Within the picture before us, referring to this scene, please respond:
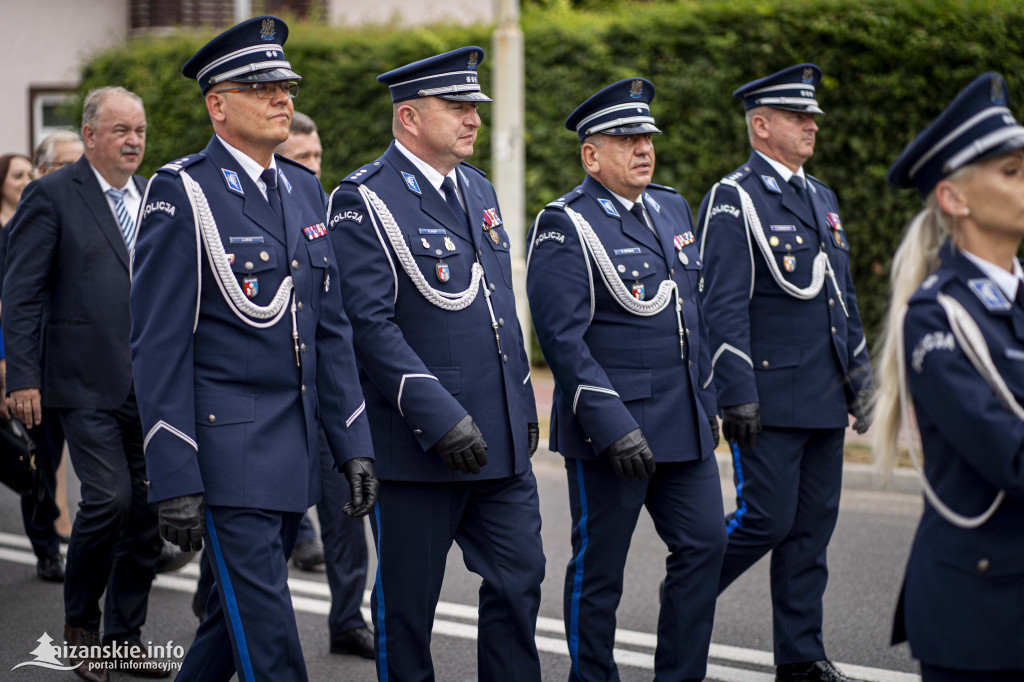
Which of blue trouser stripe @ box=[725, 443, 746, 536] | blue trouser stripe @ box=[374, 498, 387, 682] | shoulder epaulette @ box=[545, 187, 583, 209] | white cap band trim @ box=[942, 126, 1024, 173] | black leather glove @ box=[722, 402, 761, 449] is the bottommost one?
blue trouser stripe @ box=[374, 498, 387, 682]

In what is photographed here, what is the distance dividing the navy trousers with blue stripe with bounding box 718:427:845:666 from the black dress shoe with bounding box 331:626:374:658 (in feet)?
4.93

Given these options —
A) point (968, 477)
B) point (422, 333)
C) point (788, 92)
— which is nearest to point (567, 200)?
point (422, 333)

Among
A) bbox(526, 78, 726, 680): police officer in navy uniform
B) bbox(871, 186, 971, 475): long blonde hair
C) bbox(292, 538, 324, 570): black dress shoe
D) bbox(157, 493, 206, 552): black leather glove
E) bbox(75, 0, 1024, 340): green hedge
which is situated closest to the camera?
bbox(871, 186, 971, 475): long blonde hair

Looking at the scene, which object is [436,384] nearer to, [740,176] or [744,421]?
[744,421]

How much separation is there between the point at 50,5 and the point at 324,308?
59.0ft

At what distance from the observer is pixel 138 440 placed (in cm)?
521

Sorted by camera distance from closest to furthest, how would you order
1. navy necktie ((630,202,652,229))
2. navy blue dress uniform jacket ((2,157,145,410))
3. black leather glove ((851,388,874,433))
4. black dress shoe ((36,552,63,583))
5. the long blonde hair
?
the long blonde hair, navy necktie ((630,202,652,229)), black leather glove ((851,388,874,433)), navy blue dress uniform jacket ((2,157,145,410)), black dress shoe ((36,552,63,583))

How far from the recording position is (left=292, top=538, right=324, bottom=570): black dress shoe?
21.5ft

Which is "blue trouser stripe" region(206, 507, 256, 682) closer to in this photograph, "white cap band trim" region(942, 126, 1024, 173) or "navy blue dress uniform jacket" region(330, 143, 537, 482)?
"navy blue dress uniform jacket" region(330, 143, 537, 482)

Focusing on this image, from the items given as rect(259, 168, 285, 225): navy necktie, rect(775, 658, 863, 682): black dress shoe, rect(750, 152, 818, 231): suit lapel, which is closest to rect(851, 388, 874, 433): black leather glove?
rect(750, 152, 818, 231): suit lapel

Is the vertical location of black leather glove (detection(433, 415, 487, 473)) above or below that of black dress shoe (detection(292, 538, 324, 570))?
above

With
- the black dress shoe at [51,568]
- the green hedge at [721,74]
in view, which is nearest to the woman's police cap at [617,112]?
the black dress shoe at [51,568]

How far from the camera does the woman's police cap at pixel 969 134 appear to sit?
2.78 metres

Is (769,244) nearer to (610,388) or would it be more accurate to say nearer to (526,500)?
(610,388)
